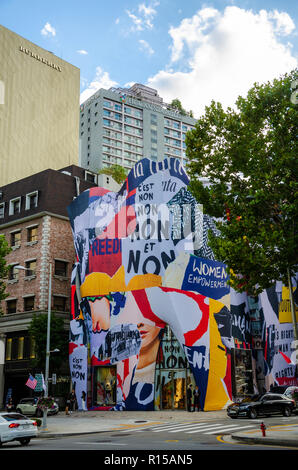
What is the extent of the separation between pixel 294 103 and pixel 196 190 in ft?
18.9

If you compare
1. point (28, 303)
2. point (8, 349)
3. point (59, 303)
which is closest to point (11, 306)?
point (28, 303)

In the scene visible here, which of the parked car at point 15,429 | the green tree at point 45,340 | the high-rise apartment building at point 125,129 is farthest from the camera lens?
the high-rise apartment building at point 125,129

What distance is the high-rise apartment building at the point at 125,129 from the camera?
11856 cm

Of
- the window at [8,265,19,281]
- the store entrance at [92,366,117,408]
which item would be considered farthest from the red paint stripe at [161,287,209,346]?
the window at [8,265,19,281]

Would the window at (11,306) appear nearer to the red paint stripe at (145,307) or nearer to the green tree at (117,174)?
the red paint stripe at (145,307)

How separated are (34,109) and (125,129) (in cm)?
3537

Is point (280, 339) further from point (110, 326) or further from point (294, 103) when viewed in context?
point (294, 103)

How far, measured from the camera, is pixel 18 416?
60.8ft

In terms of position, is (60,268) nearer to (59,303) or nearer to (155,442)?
(59,303)

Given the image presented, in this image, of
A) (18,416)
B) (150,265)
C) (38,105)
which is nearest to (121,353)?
(150,265)

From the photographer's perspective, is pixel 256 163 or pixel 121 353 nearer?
pixel 256 163

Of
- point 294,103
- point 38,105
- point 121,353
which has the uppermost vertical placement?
point 38,105

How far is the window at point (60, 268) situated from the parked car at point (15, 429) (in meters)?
30.5

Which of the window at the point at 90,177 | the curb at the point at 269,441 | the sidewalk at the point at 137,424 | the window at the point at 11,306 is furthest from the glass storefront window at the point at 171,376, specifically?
the window at the point at 90,177
